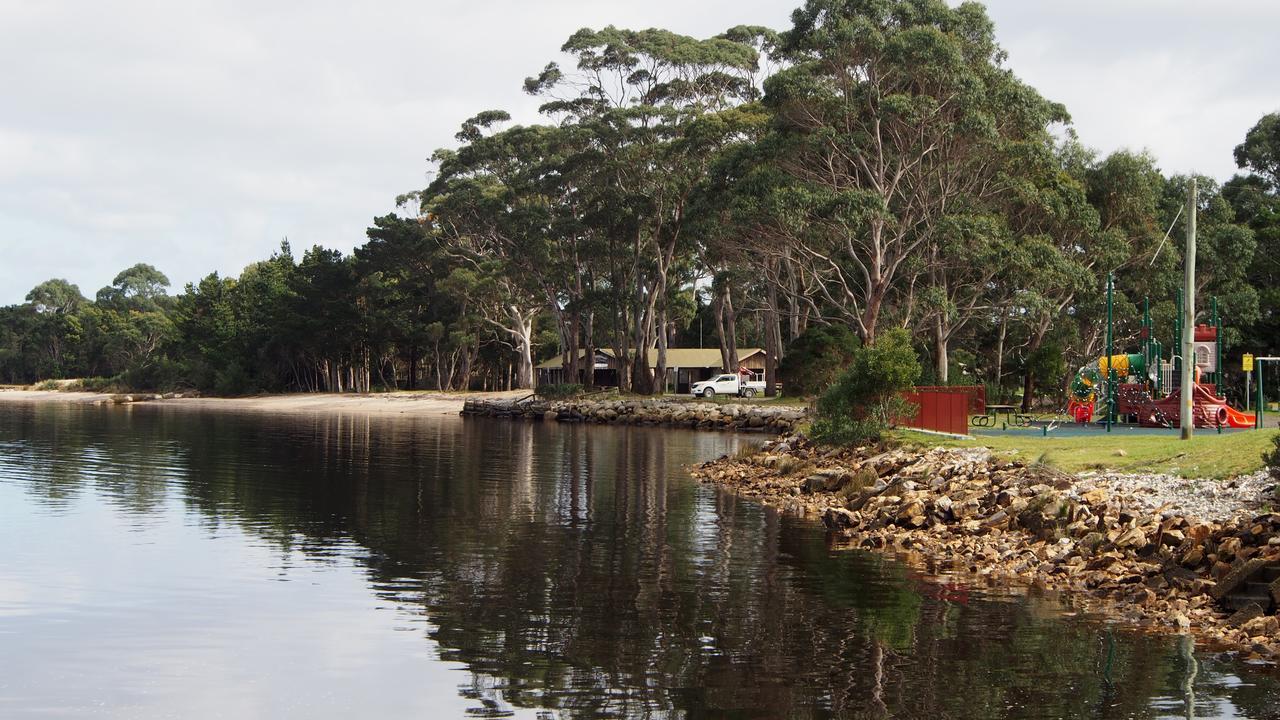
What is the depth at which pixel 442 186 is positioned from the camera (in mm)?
84812

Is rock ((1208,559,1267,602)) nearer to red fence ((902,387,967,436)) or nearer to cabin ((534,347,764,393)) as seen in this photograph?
red fence ((902,387,967,436))

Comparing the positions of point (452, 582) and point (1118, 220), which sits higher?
point (1118, 220)

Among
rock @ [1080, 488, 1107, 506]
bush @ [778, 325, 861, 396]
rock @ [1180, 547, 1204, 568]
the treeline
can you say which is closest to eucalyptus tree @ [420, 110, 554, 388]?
the treeline

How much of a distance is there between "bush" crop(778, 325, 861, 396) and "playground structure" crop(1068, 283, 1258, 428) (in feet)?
67.2

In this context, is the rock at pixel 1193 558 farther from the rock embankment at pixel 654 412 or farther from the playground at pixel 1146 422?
the rock embankment at pixel 654 412

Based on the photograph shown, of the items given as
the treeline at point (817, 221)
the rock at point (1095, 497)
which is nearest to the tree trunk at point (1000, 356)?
the treeline at point (817, 221)

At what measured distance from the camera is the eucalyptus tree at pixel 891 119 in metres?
51.0

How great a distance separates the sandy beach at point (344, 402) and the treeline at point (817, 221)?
16.0 feet

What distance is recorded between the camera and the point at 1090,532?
19.3 meters

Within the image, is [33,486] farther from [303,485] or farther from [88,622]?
[88,622]

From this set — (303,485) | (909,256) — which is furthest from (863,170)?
(303,485)

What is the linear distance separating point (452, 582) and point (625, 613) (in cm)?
359

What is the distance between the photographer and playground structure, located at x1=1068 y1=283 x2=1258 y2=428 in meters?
33.6

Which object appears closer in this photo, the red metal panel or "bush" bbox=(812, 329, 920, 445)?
the red metal panel
